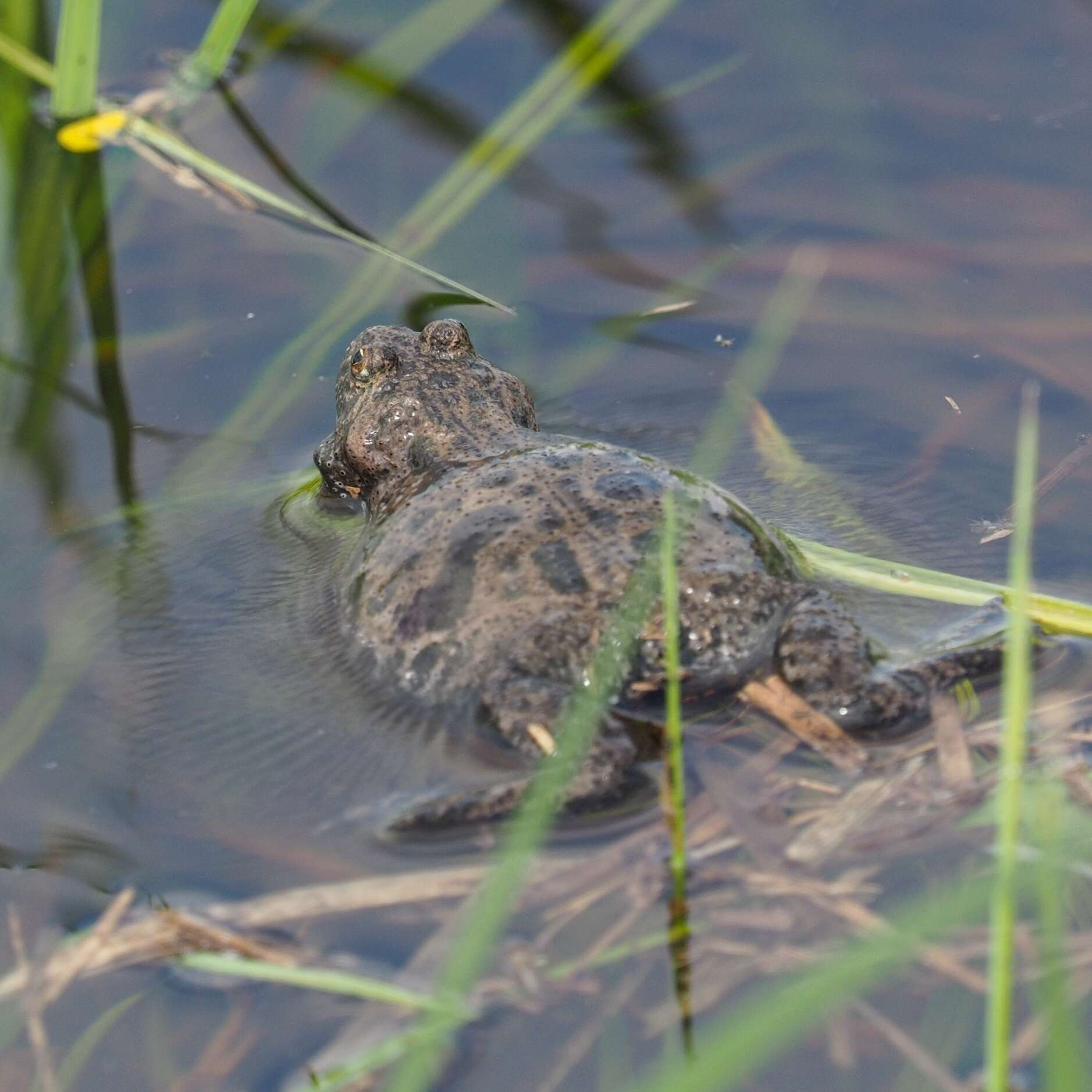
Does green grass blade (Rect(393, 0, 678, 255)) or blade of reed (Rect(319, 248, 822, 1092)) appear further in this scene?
green grass blade (Rect(393, 0, 678, 255))

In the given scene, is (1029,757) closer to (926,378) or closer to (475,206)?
(926,378)

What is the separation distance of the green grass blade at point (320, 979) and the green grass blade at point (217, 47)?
16.0ft

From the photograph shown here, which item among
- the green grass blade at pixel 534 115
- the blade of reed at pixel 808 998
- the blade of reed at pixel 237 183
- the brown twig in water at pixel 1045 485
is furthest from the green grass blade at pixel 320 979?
the green grass blade at pixel 534 115

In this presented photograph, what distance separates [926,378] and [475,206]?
8.38 ft

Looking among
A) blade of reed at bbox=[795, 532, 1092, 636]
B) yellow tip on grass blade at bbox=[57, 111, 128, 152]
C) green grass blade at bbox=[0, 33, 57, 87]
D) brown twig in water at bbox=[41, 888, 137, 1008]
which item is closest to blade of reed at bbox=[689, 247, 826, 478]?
blade of reed at bbox=[795, 532, 1092, 636]

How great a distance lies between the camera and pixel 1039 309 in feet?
21.0

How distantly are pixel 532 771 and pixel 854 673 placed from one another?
3.51ft

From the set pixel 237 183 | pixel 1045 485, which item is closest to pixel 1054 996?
pixel 1045 485

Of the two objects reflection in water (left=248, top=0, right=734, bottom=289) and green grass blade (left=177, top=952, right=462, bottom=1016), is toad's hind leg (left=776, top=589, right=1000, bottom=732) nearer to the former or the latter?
green grass blade (left=177, top=952, right=462, bottom=1016)

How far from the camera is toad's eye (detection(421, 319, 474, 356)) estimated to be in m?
5.74

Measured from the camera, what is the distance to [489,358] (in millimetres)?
6602

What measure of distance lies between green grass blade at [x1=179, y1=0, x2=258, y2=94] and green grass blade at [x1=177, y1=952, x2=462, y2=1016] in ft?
16.0

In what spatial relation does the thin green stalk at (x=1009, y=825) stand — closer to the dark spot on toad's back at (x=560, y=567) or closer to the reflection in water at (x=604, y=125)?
the dark spot on toad's back at (x=560, y=567)

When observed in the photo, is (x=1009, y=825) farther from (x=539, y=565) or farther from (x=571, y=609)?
(x=539, y=565)
